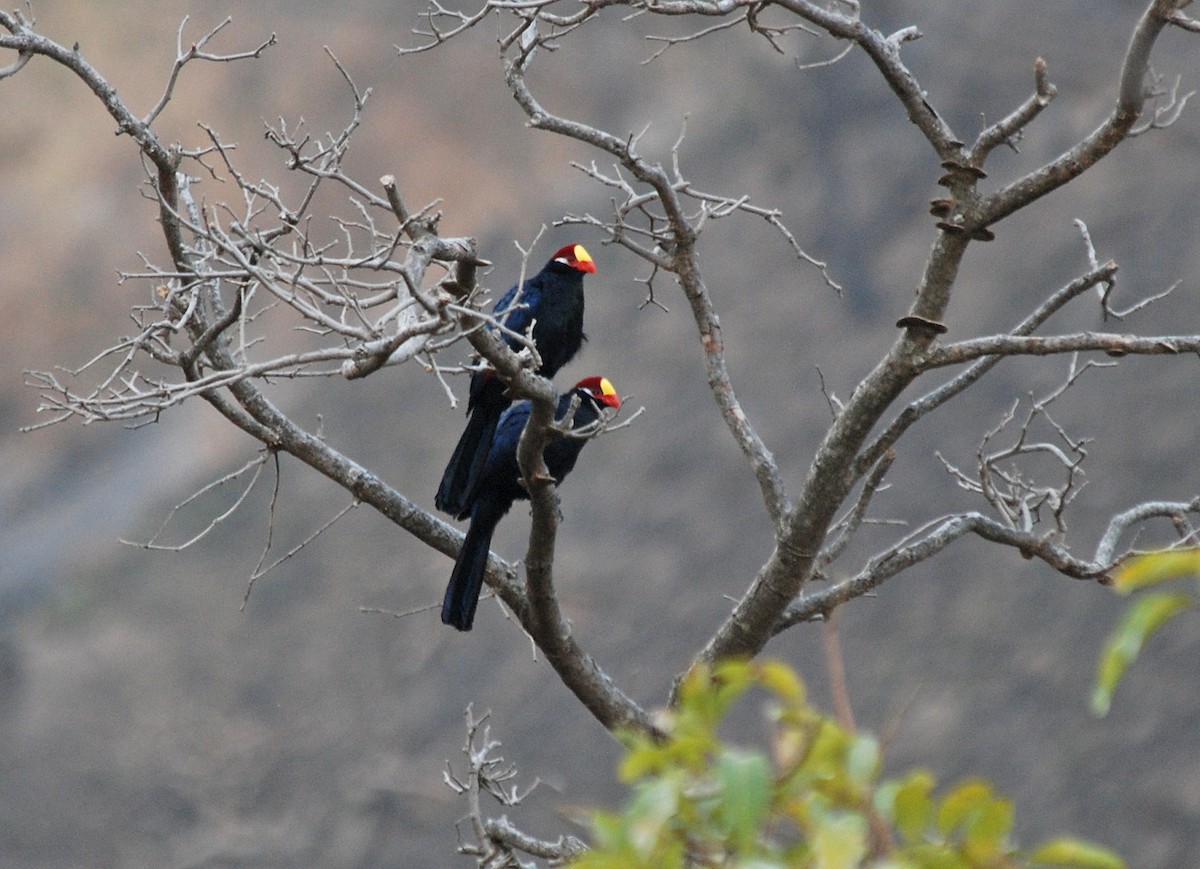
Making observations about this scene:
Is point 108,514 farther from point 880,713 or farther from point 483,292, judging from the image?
point 483,292

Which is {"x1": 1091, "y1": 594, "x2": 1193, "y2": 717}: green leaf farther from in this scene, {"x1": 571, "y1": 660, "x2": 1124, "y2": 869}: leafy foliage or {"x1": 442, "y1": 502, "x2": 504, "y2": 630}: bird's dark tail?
{"x1": 442, "y1": 502, "x2": 504, "y2": 630}: bird's dark tail

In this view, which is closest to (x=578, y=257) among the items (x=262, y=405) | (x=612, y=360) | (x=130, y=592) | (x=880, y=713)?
(x=262, y=405)

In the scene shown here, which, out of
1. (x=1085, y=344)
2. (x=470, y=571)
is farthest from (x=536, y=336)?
(x=1085, y=344)

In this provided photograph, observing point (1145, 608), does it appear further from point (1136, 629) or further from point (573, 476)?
point (573, 476)

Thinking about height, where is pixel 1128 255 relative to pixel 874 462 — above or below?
above

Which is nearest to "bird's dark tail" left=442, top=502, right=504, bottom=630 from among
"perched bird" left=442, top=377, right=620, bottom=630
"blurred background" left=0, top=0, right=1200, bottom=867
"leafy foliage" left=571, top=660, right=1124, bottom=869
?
"perched bird" left=442, top=377, right=620, bottom=630

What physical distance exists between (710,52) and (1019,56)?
220 cm

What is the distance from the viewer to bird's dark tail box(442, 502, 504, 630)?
11.4 ft

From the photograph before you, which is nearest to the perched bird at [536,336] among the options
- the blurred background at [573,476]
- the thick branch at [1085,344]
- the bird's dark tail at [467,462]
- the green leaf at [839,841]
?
the bird's dark tail at [467,462]

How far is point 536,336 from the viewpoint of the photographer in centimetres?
413

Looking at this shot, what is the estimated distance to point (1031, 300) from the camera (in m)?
8.77

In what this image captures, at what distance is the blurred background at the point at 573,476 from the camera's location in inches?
314

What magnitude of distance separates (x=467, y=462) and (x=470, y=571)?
1.16 feet

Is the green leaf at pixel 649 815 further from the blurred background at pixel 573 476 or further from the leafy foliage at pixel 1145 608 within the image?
the blurred background at pixel 573 476
